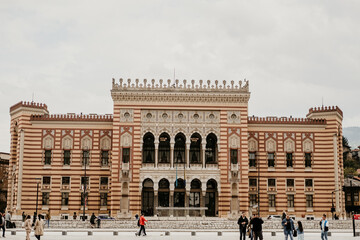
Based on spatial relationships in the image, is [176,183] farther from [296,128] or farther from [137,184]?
[296,128]

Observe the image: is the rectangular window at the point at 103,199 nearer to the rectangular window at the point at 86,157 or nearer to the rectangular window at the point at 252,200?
the rectangular window at the point at 86,157

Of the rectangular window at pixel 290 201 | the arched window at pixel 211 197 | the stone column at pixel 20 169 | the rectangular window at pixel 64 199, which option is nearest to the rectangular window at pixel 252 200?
the rectangular window at pixel 290 201

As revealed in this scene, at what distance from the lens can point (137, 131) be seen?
51281 millimetres

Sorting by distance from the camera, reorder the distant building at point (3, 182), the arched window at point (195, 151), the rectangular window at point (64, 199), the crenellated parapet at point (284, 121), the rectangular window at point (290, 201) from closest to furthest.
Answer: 1. the rectangular window at point (64, 199)
2. the rectangular window at point (290, 201)
3. the arched window at point (195, 151)
4. the crenellated parapet at point (284, 121)
5. the distant building at point (3, 182)

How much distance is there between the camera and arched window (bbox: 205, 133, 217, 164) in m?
53.2

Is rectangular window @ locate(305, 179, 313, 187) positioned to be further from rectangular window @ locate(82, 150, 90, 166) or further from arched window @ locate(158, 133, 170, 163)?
rectangular window @ locate(82, 150, 90, 166)

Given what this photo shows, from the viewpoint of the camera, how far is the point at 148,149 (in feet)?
175

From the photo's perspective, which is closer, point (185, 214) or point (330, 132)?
point (185, 214)

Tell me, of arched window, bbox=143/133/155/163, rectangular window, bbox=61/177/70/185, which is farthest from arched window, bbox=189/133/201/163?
rectangular window, bbox=61/177/70/185

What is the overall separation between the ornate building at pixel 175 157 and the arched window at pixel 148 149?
4.4 inches

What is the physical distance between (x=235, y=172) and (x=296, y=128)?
9098 millimetres

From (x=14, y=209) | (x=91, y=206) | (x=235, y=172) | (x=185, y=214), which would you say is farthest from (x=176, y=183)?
(x=14, y=209)

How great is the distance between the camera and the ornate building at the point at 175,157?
167 feet

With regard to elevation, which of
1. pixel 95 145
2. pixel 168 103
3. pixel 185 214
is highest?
pixel 168 103
